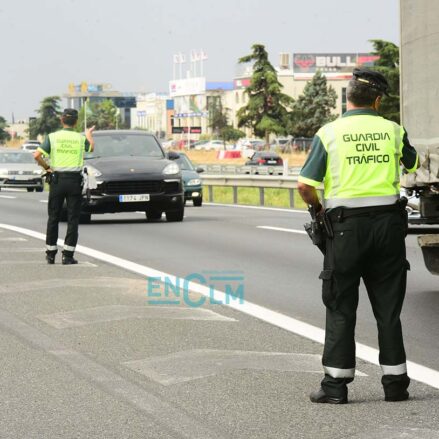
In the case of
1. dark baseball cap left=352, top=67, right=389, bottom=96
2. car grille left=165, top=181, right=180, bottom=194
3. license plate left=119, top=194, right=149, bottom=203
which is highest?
dark baseball cap left=352, top=67, right=389, bottom=96

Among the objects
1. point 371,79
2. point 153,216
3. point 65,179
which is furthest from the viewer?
point 153,216

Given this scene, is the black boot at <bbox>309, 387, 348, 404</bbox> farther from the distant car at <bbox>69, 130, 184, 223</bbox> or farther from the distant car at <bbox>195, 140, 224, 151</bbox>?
the distant car at <bbox>195, 140, 224, 151</bbox>

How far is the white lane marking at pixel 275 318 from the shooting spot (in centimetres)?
755

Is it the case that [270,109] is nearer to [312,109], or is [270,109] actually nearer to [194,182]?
[312,109]

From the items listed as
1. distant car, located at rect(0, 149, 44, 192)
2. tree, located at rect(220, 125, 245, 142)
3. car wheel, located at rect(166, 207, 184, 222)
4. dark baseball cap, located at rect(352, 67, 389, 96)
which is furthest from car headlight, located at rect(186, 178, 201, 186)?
tree, located at rect(220, 125, 245, 142)

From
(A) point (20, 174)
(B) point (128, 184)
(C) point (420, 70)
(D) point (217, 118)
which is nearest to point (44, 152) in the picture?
(C) point (420, 70)

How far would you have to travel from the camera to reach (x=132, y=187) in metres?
21.8

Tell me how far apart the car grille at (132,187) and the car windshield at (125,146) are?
0.99 m

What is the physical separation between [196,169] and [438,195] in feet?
69.3

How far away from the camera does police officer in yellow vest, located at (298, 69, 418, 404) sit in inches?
267

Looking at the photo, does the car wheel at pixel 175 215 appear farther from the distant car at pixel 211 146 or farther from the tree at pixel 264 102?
the distant car at pixel 211 146

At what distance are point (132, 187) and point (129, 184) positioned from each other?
7 cm

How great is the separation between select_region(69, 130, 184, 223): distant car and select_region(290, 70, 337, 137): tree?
334 ft

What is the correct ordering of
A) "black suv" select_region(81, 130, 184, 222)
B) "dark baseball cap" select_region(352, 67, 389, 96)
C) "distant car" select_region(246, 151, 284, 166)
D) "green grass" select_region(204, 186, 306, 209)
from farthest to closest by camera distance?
"distant car" select_region(246, 151, 284, 166) < "green grass" select_region(204, 186, 306, 209) < "black suv" select_region(81, 130, 184, 222) < "dark baseball cap" select_region(352, 67, 389, 96)
